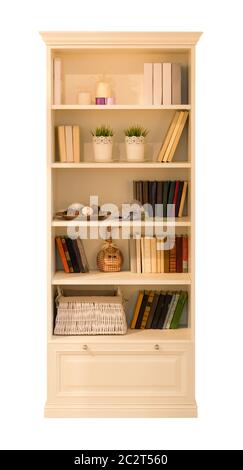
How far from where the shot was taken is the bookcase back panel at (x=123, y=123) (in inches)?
197

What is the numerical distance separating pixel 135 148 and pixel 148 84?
1.42ft

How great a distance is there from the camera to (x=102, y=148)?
4844 mm

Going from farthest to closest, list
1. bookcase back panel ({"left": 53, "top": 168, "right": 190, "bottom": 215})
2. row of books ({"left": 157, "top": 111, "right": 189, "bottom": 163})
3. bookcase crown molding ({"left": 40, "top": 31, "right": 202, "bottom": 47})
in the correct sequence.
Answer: bookcase back panel ({"left": 53, "top": 168, "right": 190, "bottom": 215}), row of books ({"left": 157, "top": 111, "right": 189, "bottom": 163}), bookcase crown molding ({"left": 40, "top": 31, "right": 202, "bottom": 47})

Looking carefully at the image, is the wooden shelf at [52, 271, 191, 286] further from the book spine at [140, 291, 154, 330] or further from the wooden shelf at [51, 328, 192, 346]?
the wooden shelf at [51, 328, 192, 346]

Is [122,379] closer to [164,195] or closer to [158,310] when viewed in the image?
[158,310]

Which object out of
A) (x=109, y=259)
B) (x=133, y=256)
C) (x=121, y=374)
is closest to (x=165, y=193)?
(x=133, y=256)

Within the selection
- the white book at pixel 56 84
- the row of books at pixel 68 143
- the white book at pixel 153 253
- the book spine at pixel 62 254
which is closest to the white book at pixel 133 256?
the white book at pixel 153 253

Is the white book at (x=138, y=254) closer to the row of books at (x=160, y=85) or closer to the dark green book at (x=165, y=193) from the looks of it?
the dark green book at (x=165, y=193)

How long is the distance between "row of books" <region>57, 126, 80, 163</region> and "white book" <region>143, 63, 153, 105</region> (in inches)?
20.1

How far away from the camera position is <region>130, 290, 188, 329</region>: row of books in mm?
4973

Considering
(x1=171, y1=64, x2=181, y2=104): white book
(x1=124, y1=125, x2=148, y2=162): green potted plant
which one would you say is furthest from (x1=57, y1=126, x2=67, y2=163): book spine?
(x1=171, y1=64, x2=181, y2=104): white book

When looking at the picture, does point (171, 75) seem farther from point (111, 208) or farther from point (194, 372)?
point (194, 372)

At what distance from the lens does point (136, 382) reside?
4773 millimetres

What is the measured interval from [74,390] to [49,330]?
0.43 m
